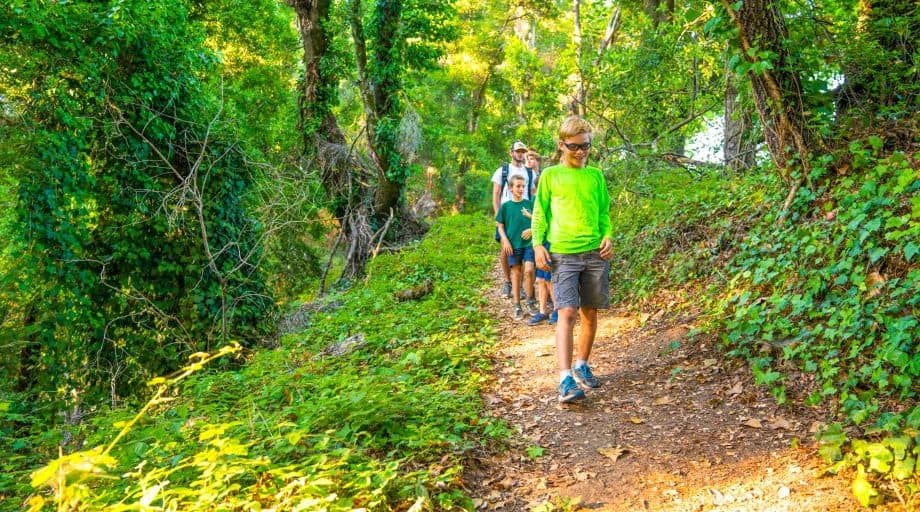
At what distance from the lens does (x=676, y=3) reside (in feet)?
45.1

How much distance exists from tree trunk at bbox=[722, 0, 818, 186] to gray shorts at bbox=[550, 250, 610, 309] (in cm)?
222

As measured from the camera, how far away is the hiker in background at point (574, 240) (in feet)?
14.4

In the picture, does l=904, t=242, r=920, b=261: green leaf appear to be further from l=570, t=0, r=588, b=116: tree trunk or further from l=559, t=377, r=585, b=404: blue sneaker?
l=570, t=0, r=588, b=116: tree trunk

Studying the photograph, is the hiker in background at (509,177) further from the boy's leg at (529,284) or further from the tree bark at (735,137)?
the tree bark at (735,137)

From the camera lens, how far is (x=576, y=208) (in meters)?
4.41

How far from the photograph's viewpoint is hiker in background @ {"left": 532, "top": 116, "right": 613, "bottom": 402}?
438 cm

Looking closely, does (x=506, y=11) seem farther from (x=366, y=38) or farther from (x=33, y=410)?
(x=33, y=410)

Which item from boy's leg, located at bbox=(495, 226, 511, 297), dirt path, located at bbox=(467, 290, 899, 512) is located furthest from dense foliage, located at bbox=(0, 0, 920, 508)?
boy's leg, located at bbox=(495, 226, 511, 297)

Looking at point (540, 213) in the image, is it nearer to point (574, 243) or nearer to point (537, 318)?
point (574, 243)

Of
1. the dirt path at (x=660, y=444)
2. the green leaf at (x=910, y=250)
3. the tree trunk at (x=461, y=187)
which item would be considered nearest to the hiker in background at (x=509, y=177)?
the dirt path at (x=660, y=444)

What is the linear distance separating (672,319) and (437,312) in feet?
11.0

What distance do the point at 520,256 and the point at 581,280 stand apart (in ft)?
9.05

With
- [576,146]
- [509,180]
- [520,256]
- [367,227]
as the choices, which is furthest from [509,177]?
[367,227]

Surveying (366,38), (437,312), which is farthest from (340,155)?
(437,312)
